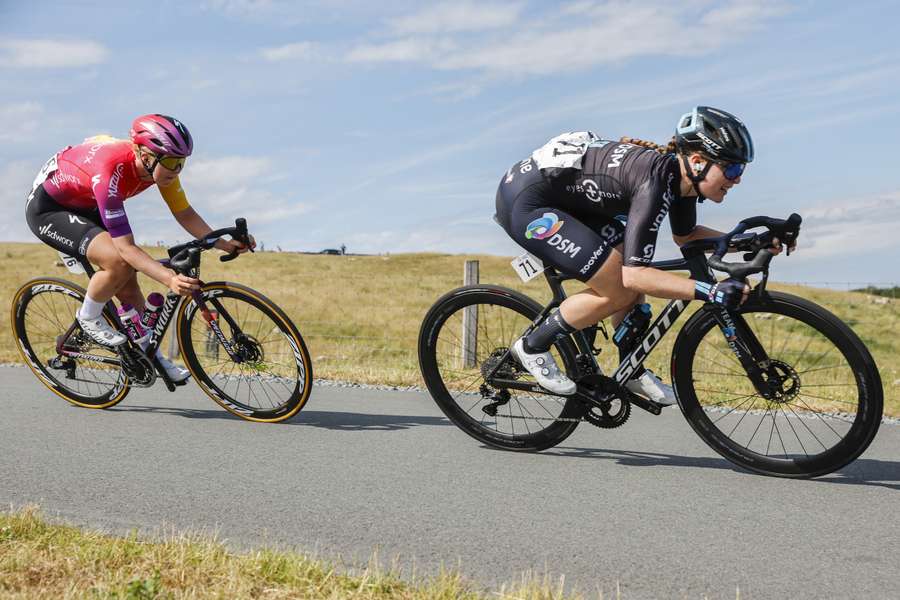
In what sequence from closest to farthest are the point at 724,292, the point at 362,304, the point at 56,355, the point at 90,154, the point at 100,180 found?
the point at 724,292 < the point at 100,180 < the point at 90,154 < the point at 56,355 < the point at 362,304

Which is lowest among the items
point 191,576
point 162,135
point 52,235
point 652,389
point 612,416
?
point 191,576

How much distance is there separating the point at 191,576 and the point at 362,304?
2357cm

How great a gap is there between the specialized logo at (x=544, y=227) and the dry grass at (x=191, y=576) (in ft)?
6.90

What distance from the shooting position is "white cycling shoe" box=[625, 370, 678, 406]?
484 centimetres

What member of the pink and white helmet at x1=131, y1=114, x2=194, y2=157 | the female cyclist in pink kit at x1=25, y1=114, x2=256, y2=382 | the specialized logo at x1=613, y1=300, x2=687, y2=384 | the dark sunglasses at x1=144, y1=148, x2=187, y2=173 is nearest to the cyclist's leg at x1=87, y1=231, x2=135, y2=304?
the female cyclist in pink kit at x1=25, y1=114, x2=256, y2=382

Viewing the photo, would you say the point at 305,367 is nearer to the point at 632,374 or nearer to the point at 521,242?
the point at 521,242

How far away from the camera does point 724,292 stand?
4305mm

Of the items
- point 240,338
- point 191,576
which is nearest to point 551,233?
point 240,338

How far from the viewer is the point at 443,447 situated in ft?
17.9

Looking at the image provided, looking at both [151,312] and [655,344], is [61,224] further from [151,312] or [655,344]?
[655,344]

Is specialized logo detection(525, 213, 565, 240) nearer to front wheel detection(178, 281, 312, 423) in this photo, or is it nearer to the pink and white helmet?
front wheel detection(178, 281, 312, 423)

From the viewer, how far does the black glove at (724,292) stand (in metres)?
4.29

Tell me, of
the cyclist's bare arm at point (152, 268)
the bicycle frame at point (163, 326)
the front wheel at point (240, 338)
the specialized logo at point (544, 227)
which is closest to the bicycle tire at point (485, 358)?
the specialized logo at point (544, 227)

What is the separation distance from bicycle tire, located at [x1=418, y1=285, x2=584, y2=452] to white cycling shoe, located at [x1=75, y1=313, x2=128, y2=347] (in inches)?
95.7
